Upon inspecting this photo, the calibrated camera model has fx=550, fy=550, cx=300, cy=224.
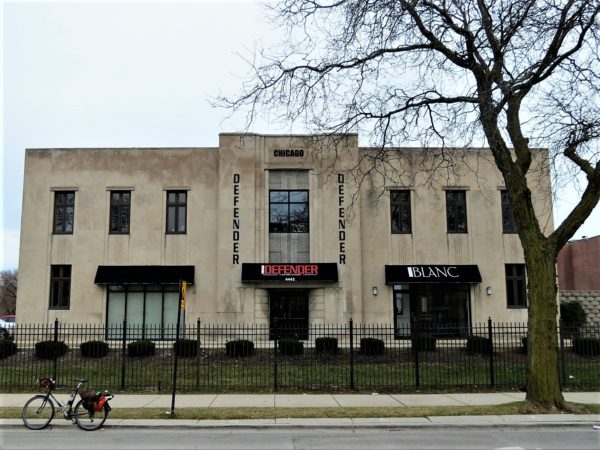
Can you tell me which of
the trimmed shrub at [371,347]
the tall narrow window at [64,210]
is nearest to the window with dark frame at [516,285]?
the trimmed shrub at [371,347]

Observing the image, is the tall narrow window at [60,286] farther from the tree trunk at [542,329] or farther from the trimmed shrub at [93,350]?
the tree trunk at [542,329]

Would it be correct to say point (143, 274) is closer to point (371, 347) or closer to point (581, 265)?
point (371, 347)

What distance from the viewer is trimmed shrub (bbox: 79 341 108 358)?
19984mm

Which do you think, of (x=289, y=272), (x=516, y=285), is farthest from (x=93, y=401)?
(x=516, y=285)

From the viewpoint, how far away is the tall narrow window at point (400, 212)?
26172mm

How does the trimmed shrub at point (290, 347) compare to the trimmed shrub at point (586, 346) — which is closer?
the trimmed shrub at point (586, 346)

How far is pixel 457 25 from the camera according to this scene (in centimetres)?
1355

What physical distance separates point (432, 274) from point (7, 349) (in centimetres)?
1777

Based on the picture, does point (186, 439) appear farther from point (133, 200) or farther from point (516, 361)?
point (133, 200)

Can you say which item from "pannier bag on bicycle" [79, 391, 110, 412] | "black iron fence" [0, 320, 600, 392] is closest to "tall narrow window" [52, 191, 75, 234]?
"black iron fence" [0, 320, 600, 392]

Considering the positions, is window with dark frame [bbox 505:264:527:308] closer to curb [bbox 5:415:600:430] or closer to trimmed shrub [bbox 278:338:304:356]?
trimmed shrub [bbox 278:338:304:356]

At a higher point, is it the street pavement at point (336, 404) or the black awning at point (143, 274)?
the black awning at point (143, 274)

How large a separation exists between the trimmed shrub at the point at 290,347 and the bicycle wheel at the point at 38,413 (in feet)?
32.5

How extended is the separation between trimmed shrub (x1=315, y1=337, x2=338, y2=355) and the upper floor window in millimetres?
6241
